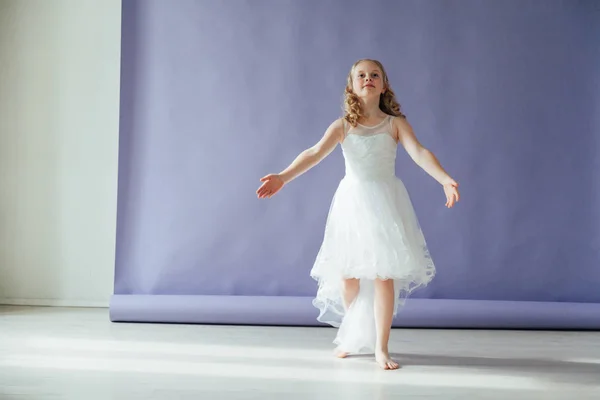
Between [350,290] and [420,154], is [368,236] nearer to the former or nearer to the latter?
[350,290]

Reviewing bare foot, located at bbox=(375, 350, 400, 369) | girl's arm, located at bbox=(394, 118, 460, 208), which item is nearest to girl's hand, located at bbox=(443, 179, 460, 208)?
girl's arm, located at bbox=(394, 118, 460, 208)

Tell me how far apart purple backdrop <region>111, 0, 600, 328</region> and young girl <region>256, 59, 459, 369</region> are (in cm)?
97

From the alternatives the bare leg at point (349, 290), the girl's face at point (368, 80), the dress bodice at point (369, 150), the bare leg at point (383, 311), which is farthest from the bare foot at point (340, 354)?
the girl's face at point (368, 80)

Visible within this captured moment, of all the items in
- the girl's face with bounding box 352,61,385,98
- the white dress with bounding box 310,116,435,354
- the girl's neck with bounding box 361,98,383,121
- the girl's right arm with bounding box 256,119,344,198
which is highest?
the girl's face with bounding box 352,61,385,98

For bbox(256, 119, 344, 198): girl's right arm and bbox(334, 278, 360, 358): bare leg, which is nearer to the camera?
bbox(256, 119, 344, 198): girl's right arm

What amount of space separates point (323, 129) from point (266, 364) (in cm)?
160

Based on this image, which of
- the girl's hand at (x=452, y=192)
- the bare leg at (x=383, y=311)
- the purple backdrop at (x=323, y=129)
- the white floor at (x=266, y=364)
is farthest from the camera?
the purple backdrop at (x=323, y=129)

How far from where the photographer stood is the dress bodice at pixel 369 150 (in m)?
2.71

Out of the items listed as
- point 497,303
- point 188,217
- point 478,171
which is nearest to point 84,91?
point 188,217

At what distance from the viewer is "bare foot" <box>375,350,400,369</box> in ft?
8.23

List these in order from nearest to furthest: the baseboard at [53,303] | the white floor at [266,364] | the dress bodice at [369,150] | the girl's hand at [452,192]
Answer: the white floor at [266,364] < the girl's hand at [452,192] < the dress bodice at [369,150] < the baseboard at [53,303]

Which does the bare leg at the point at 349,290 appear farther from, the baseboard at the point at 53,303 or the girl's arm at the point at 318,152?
the baseboard at the point at 53,303

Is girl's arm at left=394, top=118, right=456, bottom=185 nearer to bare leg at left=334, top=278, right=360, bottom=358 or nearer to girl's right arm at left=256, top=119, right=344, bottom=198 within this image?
girl's right arm at left=256, top=119, right=344, bottom=198

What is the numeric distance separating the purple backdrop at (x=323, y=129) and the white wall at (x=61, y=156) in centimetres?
26
